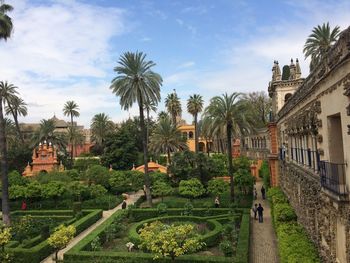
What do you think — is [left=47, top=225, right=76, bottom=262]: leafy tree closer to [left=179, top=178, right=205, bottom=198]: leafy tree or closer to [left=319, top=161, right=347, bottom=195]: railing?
[left=319, top=161, right=347, bottom=195]: railing

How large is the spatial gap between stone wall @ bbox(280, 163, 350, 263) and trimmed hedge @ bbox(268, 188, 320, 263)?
313 millimetres

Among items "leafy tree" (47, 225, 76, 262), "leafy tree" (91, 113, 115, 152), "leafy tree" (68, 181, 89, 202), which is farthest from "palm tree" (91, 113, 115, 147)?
"leafy tree" (47, 225, 76, 262)

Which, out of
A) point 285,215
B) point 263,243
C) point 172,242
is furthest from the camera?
point 263,243

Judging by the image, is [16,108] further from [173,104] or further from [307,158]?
[307,158]

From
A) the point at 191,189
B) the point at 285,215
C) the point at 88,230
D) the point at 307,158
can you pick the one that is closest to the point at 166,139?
the point at 191,189

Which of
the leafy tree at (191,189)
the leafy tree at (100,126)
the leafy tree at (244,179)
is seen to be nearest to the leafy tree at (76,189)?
the leafy tree at (191,189)

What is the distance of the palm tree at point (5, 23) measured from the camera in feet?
89.3

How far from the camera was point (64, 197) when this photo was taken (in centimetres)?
3647

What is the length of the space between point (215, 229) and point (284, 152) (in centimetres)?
692

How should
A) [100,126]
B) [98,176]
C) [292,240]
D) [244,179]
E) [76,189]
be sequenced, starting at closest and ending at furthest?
[292,240] < [244,179] < [76,189] < [98,176] < [100,126]

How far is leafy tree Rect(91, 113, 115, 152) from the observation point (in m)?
71.8

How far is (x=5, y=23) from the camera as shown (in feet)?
89.6

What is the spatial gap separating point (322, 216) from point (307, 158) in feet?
13.1

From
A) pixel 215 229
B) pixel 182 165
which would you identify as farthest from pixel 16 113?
pixel 215 229
